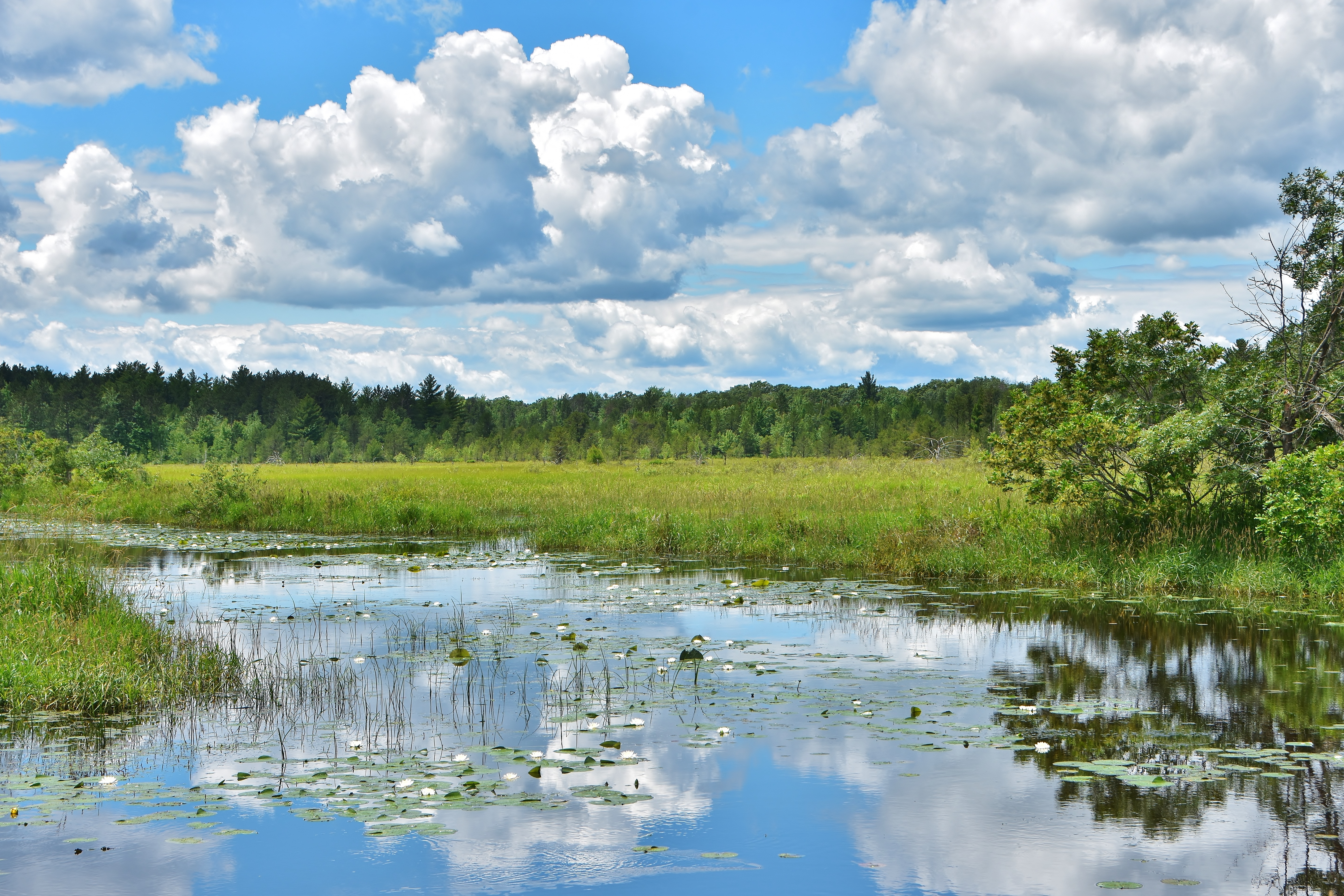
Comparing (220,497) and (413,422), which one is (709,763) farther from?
(413,422)

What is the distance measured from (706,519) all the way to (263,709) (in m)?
18.2

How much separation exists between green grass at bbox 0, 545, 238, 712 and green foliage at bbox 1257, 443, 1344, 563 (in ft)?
54.1

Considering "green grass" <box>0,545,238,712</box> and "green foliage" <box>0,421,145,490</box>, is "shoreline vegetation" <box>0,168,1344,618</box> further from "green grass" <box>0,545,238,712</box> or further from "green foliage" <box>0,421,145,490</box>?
"green grass" <box>0,545,238,712</box>

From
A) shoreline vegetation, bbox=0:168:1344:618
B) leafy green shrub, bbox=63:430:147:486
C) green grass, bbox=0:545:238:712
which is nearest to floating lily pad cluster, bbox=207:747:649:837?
green grass, bbox=0:545:238:712

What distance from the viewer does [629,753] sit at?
887 cm

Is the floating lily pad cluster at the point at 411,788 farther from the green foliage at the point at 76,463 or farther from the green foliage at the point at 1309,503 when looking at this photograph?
the green foliage at the point at 76,463

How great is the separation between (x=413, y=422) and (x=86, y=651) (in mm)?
129962

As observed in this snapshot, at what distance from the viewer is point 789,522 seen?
85.0ft

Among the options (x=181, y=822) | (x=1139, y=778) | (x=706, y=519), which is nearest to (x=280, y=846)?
(x=181, y=822)

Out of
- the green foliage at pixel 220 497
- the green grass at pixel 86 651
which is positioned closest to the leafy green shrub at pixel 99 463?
the green foliage at pixel 220 497

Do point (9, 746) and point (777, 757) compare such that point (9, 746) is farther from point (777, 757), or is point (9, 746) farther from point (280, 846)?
point (777, 757)

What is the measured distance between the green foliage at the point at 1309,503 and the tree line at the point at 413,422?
2428 inches

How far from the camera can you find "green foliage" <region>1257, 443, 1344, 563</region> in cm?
1644

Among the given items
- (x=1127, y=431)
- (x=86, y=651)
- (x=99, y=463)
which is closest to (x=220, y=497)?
(x=99, y=463)
